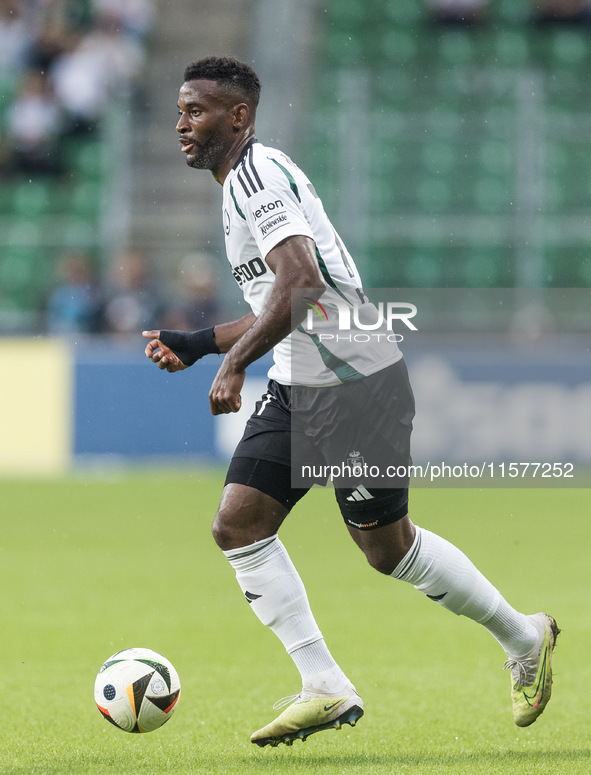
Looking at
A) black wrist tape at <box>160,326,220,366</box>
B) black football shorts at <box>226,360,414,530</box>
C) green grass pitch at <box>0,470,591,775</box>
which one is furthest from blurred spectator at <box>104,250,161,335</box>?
black football shorts at <box>226,360,414,530</box>

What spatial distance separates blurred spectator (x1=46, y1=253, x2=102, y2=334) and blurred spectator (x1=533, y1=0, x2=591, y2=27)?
7.57 meters

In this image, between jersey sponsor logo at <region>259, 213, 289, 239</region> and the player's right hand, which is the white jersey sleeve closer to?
jersey sponsor logo at <region>259, 213, 289, 239</region>

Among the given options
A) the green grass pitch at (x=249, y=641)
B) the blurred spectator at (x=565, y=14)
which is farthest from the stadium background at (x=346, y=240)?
the blurred spectator at (x=565, y=14)

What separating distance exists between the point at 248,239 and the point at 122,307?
9255 millimetres

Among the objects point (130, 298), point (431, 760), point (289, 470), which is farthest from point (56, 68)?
point (431, 760)

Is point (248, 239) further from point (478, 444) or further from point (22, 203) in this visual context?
point (22, 203)

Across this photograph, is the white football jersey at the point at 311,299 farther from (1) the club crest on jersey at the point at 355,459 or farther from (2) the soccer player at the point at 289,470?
(1) the club crest on jersey at the point at 355,459

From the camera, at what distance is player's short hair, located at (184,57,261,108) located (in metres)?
4.44

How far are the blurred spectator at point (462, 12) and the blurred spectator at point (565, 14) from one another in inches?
28.3

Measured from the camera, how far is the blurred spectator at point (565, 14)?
17422mm

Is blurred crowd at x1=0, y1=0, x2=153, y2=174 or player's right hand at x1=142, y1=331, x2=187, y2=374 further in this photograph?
blurred crowd at x1=0, y1=0, x2=153, y2=174

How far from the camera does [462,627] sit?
22.2 feet

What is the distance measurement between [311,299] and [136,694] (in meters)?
1.41

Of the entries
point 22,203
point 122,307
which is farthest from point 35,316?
point 22,203
